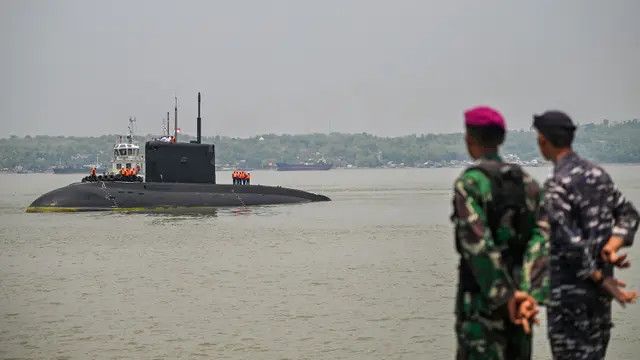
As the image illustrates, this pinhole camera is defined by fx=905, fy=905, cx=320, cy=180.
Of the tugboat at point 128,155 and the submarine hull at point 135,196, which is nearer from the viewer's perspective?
the submarine hull at point 135,196

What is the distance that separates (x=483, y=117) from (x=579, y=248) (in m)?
1.41

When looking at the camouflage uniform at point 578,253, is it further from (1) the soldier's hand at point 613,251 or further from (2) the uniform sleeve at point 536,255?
(2) the uniform sleeve at point 536,255

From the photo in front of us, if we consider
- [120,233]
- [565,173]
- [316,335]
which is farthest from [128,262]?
[565,173]

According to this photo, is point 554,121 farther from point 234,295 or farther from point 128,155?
point 128,155

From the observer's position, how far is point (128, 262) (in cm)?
3039

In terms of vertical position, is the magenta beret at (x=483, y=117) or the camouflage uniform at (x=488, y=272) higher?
the magenta beret at (x=483, y=117)

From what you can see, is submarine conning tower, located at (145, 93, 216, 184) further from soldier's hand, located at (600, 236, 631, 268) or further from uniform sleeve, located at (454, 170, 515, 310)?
uniform sleeve, located at (454, 170, 515, 310)

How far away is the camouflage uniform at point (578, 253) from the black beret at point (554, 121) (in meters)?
0.29

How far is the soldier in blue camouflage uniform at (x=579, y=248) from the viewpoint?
7031 millimetres

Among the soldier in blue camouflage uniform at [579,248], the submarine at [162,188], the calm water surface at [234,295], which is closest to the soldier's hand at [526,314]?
the soldier in blue camouflage uniform at [579,248]

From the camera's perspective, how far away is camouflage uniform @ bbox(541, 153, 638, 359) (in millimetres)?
7035

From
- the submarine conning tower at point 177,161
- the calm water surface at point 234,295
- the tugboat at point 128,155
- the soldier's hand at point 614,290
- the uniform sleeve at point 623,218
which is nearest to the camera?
the soldier's hand at point 614,290

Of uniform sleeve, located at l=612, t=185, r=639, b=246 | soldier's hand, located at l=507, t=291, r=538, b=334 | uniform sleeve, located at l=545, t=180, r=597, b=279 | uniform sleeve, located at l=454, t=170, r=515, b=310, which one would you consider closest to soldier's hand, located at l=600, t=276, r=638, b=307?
uniform sleeve, located at l=545, t=180, r=597, b=279

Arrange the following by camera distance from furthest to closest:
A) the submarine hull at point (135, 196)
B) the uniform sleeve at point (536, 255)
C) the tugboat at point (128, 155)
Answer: the tugboat at point (128, 155) → the submarine hull at point (135, 196) → the uniform sleeve at point (536, 255)
